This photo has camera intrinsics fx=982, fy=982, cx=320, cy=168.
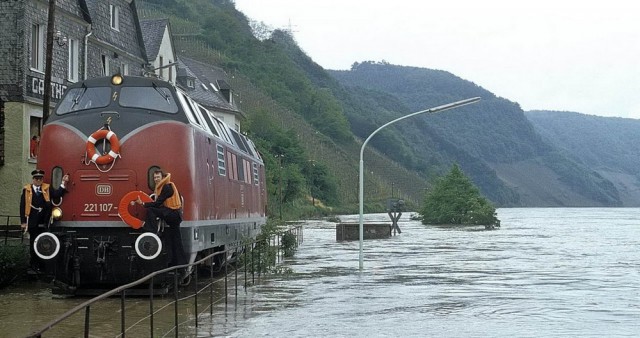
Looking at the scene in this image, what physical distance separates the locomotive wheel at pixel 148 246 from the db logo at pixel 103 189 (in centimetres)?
105

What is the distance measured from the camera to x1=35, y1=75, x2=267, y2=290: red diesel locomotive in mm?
17188

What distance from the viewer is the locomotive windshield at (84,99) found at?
18.2 m

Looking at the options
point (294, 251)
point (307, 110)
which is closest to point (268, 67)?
point (307, 110)

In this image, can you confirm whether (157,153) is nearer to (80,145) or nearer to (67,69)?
(80,145)

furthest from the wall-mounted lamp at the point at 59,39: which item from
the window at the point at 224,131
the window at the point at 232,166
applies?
the window at the point at 232,166

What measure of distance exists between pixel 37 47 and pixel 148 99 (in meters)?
12.6

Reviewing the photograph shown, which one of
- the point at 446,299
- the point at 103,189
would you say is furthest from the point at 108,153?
the point at 446,299

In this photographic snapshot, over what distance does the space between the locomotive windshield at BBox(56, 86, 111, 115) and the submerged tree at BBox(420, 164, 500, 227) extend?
71313 millimetres

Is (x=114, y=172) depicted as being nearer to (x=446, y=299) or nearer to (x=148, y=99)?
(x=148, y=99)

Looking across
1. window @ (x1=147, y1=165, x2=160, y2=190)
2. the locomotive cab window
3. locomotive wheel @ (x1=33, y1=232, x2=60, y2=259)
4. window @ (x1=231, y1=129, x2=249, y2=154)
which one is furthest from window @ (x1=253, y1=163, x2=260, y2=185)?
locomotive wheel @ (x1=33, y1=232, x2=60, y2=259)

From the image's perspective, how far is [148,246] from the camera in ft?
56.0

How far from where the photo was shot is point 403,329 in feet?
49.0

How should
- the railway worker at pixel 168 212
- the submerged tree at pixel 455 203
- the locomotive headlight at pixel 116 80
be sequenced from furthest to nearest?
the submerged tree at pixel 455 203, the locomotive headlight at pixel 116 80, the railway worker at pixel 168 212

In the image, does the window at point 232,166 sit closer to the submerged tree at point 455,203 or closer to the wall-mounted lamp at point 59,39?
the wall-mounted lamp at point 59,39
